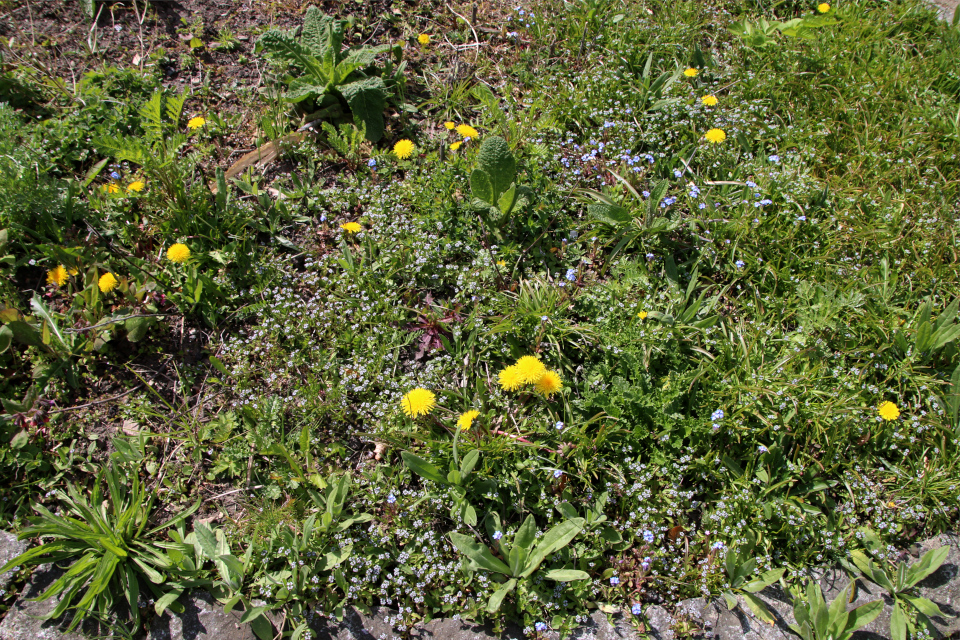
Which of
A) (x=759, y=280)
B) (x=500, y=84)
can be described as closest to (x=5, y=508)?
(x=500, y=84)

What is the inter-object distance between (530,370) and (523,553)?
775mm

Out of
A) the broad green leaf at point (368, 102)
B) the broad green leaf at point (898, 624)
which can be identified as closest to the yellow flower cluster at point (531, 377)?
the broad green leaf at point (898, 624)

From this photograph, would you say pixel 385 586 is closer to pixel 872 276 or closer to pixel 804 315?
pixel 804 315

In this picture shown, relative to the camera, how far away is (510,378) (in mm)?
2670

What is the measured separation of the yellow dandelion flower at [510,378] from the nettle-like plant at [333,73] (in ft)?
5.93

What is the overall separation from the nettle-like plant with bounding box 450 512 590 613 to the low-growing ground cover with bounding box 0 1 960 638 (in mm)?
12

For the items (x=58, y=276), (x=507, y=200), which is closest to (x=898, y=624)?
(x=507, y=200)

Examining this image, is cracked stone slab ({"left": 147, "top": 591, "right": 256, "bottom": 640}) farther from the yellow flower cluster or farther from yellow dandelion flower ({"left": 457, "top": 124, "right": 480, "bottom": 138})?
yellow dandelion flower ({"left": 457, "top": 124, "right": 480, "bottom": 138})

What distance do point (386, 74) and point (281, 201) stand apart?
1124mm

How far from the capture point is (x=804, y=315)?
2879 millimetres

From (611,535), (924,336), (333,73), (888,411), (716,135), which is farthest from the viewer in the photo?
(333,73)

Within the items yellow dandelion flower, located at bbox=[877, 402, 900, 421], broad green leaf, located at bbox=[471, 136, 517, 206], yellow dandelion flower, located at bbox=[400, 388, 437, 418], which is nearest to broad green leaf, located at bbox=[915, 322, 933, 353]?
yellow dandelion flower, located at bbox=[877, 402, 900, 421]

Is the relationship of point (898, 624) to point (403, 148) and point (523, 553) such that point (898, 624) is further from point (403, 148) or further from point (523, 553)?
point (403, 148)

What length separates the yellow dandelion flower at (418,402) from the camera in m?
2.57
